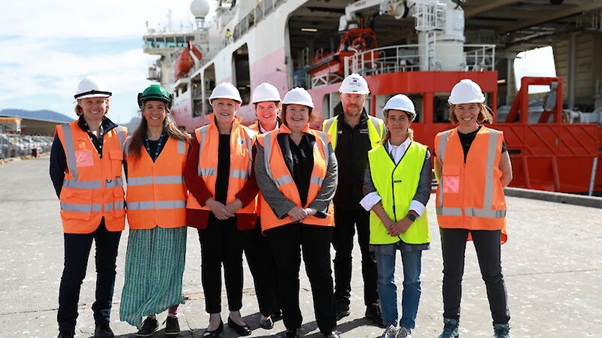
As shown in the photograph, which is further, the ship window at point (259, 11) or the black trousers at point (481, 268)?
the ship window at point (259, 11)

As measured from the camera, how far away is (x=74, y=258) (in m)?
3.20

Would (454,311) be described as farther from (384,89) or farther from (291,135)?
(384,89)

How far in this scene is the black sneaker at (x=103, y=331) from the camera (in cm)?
330

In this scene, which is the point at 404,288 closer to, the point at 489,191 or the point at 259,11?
the point at 489,191

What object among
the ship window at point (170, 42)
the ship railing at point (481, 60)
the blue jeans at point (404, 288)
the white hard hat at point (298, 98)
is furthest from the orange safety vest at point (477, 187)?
the ship window at point (170, 42)

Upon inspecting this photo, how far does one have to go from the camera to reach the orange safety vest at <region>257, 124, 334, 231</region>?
3252 mm

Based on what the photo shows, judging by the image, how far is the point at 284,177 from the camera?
128 inches

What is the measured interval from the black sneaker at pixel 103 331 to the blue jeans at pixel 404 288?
1.89 m

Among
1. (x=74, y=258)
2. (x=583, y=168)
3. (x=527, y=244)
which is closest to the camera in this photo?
(x=74, y=258)

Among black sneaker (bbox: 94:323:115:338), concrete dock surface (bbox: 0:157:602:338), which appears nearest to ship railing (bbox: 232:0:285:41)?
concrete dock surface (bbox: 0:157:602:338)

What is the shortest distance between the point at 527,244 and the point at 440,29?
7.72m

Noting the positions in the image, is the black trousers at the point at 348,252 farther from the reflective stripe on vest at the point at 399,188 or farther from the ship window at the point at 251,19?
the ship window at the point at 251,19

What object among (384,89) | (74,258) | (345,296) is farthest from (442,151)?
(384,89)

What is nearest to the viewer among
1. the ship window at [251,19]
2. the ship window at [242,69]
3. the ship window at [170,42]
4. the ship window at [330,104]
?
the ship window at [330,104]
